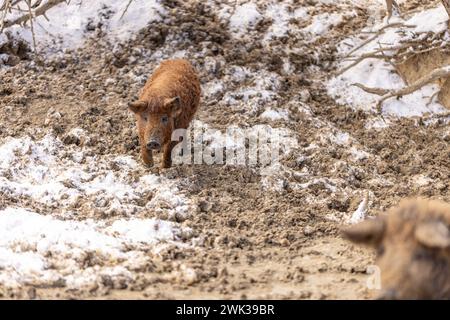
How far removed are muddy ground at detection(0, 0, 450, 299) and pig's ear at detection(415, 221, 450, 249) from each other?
0.75m

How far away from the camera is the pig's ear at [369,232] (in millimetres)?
4750

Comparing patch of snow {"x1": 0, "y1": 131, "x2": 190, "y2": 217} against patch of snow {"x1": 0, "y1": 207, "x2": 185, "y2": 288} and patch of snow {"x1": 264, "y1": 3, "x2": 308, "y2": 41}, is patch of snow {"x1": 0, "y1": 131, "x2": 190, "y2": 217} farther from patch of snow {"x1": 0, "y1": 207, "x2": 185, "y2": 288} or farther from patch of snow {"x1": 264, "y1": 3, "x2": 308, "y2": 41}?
patch of snow {"x1": 264, "y1": 3, "x2": 308, "y2": 41}

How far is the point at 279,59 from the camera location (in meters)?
9.94

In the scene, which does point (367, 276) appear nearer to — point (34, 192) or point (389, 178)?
point (389, 178)

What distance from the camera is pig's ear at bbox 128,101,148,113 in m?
7.68

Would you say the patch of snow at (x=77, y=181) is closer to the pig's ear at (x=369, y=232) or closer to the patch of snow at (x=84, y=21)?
the patch of snow at (x=84, y=21)

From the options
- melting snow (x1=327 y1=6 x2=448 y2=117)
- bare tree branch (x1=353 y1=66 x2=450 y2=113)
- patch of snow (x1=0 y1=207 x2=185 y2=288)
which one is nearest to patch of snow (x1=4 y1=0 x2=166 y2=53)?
melting snow (x1=327 y1=6 x2=448 y2=117)

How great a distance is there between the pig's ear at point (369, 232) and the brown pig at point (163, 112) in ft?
10.9

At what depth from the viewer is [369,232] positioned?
4754mm

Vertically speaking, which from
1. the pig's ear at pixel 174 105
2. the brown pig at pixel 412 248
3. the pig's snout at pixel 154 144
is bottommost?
the pig's snout at pixel 154 144

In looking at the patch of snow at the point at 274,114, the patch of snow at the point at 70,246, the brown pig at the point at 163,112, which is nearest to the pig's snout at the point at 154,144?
the brown pig at the point at 163,112

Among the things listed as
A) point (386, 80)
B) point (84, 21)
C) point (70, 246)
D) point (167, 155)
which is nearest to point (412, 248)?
point (70, 246)

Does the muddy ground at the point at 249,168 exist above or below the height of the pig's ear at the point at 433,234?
below
